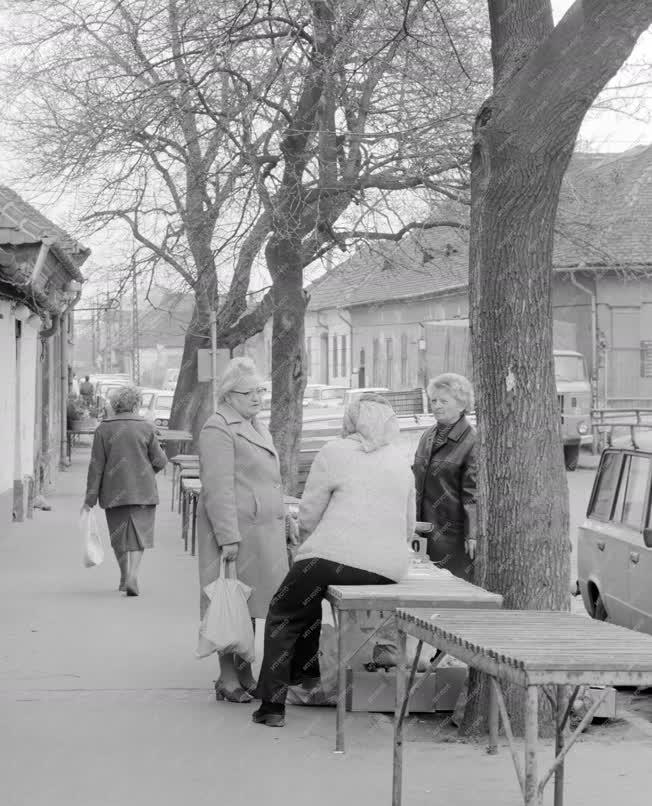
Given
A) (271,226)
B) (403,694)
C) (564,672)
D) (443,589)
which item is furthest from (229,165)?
(564,672)

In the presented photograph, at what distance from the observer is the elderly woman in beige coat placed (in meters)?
7.75

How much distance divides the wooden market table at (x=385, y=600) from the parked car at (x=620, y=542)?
231cm

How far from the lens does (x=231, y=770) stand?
6461 mm

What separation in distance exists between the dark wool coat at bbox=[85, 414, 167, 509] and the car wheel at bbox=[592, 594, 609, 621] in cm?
398

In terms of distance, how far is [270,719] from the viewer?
7.30 metres

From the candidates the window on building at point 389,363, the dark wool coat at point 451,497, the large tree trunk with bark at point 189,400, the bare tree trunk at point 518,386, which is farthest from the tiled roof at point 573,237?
the window on building at point 389,363

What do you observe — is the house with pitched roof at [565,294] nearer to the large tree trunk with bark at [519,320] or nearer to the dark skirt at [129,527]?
the dark skirt at [129,527]

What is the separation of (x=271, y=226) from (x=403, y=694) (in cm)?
1162

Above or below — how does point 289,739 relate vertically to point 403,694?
below

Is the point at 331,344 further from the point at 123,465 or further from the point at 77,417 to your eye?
the point at 123,465

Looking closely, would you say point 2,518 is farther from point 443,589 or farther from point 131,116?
point 443,589

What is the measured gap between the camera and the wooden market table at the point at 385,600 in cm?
669

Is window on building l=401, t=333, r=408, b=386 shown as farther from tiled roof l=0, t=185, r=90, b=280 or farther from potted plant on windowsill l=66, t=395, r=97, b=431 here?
A: tiled roof l=0, t=185, r=90, b=280

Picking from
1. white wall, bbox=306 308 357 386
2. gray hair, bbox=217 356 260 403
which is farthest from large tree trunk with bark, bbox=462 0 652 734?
white wall, bbox=306 308 357 386
